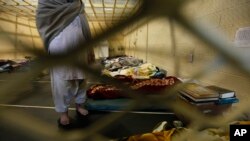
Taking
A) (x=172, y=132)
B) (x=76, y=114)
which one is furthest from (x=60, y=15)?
(x=76, y=114)

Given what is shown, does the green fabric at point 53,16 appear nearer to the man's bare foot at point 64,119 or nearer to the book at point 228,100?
the man's bare foot at point 64,119

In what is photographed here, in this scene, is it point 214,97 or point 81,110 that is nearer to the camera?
point 214,97

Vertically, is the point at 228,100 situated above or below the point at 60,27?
below

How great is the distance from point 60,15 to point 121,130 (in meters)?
1.01

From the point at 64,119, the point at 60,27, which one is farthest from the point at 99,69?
the point at 64,119

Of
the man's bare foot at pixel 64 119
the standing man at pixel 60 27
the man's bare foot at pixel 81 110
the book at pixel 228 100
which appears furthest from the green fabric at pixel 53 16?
the man's bare foot at pixel 81 110

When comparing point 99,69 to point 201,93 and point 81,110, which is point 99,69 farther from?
point 81,110

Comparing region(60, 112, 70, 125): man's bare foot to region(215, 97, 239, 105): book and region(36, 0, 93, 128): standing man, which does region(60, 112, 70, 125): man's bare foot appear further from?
region(36, 0, 93, 128): standing man

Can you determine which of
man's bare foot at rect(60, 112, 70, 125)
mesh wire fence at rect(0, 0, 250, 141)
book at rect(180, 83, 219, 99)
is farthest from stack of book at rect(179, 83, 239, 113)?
mesh wire fence at rect(0, 0, 250, 141)

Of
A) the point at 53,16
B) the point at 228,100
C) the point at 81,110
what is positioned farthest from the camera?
the point at 81,110

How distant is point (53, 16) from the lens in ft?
0.71

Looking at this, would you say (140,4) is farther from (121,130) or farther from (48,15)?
(121,130)

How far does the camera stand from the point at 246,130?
51 cm

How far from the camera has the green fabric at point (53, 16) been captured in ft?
0.69
